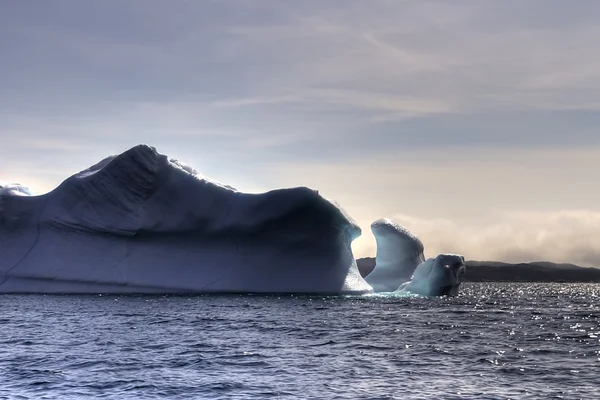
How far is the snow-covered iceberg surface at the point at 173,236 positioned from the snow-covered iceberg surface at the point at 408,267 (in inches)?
262

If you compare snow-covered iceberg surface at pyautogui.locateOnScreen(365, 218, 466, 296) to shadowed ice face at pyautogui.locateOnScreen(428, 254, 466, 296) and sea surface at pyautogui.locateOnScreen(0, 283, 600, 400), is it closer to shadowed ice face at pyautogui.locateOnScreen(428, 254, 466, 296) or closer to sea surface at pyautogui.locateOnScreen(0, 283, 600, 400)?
shadowed ice face at pyautogui.locateOnScreen(428, 254, 466, 296)

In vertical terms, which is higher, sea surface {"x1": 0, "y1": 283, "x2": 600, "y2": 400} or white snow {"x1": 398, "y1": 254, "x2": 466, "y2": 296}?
white snow {"x1": 398, "y1": 254, "x2": 466, "y2": 296}

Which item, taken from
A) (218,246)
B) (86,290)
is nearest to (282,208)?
(218,246)

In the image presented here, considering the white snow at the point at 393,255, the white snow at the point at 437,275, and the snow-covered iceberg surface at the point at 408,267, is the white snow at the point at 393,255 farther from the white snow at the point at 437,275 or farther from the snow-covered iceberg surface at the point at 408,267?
the white snow at the point at 437,275

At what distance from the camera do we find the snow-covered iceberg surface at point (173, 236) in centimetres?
3759

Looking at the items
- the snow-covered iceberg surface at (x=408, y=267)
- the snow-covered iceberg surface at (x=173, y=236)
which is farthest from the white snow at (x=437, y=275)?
the snow-covered iceberg surface at (x=173, y=236)

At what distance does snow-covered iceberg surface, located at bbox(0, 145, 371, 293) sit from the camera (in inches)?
1480

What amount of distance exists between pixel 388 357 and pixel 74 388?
743cm

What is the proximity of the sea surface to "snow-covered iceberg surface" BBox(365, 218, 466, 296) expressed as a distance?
1272 centimetres

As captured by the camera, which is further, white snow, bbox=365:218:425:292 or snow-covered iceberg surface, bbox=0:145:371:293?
white snow, bbox=365:218:425:292

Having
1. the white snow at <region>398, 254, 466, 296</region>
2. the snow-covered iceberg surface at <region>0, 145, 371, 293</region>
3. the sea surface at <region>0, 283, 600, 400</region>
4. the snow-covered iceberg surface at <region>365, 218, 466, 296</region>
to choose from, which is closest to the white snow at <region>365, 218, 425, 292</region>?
the snow-covered iceberg surface at <region>365, 218, 466, 296</region>

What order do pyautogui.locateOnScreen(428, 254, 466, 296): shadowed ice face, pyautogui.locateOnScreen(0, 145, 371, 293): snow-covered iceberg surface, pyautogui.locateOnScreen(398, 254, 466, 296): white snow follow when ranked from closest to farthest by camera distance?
pyautogui.locateOnScreen(0, 145, 371, 293): snow-covered iceberg surface < pyautogui.locateOnScreen(428, 254, 466, 296): shadowed ice face < pyautogui.locateOnScreen(398, 254, 466, 296): white snow

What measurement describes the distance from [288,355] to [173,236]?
71.5 feet

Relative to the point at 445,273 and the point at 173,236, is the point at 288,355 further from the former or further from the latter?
the point at 445,273
